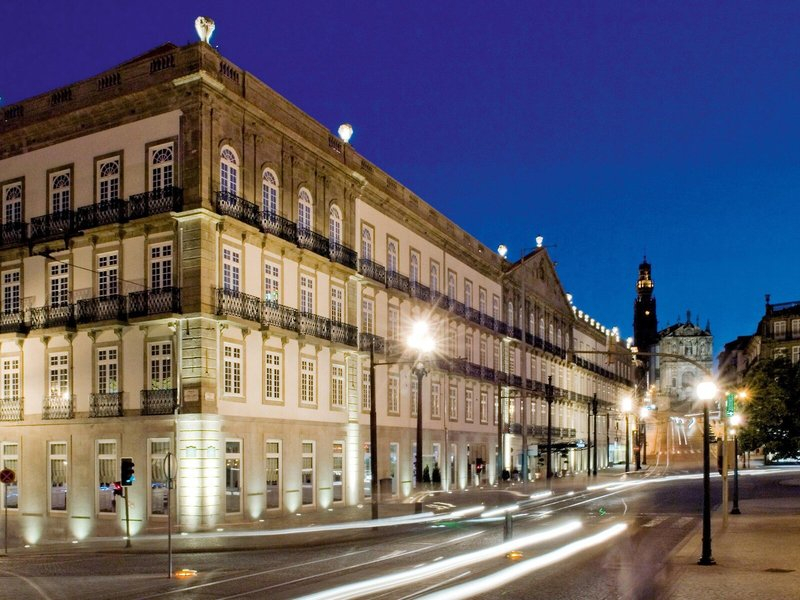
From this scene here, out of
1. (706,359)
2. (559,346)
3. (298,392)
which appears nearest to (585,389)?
(559,346)

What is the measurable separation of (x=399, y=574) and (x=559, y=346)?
6961cm

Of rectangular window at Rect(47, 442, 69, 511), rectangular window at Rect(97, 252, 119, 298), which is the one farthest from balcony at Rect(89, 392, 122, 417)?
rectangular window at Rect(97, 252, 119, 298)

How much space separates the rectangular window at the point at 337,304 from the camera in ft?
144

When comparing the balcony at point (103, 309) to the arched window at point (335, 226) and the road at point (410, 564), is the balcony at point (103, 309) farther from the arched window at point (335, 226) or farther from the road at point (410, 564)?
the arched window at point (335, 226)

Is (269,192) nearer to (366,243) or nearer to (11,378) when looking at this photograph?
(366,243)

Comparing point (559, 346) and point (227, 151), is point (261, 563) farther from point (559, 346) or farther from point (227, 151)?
point (559, 346)

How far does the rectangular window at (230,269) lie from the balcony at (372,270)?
10.6 m

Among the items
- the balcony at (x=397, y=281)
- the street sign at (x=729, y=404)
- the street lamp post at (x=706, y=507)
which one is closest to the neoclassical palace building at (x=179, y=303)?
the balcony at (x=397, y=281)

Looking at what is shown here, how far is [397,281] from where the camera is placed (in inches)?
2004

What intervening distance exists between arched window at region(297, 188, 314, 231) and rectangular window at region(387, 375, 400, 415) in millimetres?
11313

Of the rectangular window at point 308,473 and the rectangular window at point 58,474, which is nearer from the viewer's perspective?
the rectangular window at point 58,474

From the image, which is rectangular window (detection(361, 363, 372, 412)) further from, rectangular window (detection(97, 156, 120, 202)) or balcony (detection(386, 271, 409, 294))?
rectangular window (detection(97, 156, 120, 202))

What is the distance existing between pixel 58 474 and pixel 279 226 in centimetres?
1284

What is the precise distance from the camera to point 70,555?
2725 cm
